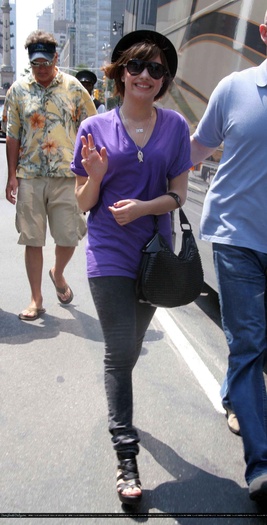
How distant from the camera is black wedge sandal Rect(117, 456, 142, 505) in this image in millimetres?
2752

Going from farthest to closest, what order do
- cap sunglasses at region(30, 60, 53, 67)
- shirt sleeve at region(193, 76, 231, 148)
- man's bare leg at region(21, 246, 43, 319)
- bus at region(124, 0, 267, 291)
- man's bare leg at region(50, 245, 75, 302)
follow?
1. man's bare leg at region(50, 245, 75, 302)
2. man's bare leg at region(21, 246, 43, 319)
3. cap sunglasses at region(30, 60, 53, 67)
4. bus at region(124, 0, 267, 291)
5. shirt sleeve at region(193, 76, 231, 148)

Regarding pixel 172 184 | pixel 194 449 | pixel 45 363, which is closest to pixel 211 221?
pixel 172 184

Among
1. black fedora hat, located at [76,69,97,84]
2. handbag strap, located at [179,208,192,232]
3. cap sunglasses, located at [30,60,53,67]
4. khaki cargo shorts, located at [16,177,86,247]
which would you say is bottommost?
black fedora hat, located at [76,69,97,84]

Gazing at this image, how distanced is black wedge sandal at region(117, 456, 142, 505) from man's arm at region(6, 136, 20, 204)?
2.72 m

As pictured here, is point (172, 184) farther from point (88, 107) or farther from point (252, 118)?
point (88, 107)

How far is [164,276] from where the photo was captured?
2850 mm

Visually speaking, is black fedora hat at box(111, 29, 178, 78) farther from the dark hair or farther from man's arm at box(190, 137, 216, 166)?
man's arm at box(190, 137, 216, 166)

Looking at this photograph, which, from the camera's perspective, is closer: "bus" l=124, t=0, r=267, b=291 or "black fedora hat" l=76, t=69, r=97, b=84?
"bus" l=124, t=0, r=267, b=291

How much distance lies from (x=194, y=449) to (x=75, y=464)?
1.99 ft

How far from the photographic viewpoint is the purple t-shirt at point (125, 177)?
2842mm

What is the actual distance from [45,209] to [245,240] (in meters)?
2.58

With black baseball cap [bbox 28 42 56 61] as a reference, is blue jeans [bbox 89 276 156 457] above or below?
below

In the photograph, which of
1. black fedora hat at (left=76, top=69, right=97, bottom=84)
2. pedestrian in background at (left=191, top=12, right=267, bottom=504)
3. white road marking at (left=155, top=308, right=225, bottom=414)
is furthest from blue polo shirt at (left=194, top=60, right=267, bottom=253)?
black fedora hat at (left=76, top=69, right=97, bottom=84)

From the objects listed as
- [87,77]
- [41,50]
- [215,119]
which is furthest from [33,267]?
[87,77]
